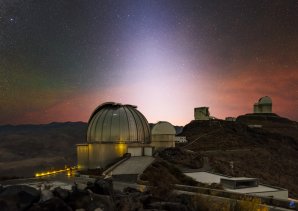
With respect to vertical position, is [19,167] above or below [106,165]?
below

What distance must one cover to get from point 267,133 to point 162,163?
57669 millimetres

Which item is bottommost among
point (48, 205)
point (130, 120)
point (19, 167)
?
point (19, 167)

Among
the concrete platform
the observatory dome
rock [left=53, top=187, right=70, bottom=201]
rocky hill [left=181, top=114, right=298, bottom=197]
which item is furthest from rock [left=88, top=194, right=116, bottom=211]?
rocky hill [left=181, top=114, right=298, bottom=197]

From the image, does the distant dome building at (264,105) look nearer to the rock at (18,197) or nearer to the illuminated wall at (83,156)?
the illuminated wall at (83,156)

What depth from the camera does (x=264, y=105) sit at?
109812mm

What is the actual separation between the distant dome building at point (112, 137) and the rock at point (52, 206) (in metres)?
27.4

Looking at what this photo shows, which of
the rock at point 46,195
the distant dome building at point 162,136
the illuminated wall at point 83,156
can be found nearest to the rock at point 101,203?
the rock at point 46,195

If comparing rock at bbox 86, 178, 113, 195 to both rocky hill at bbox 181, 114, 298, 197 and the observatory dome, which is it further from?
rocky hill at bbox 181, 114, 298, 197

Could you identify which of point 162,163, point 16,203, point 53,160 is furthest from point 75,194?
point 53,160

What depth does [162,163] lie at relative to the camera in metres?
34.8

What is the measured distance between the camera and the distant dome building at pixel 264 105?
110 meters

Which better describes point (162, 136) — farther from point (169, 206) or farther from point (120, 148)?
point (169, 206)

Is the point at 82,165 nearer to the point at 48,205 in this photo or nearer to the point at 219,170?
the point at 219,170

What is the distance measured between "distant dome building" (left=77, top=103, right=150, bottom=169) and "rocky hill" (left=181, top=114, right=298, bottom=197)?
10422mm
